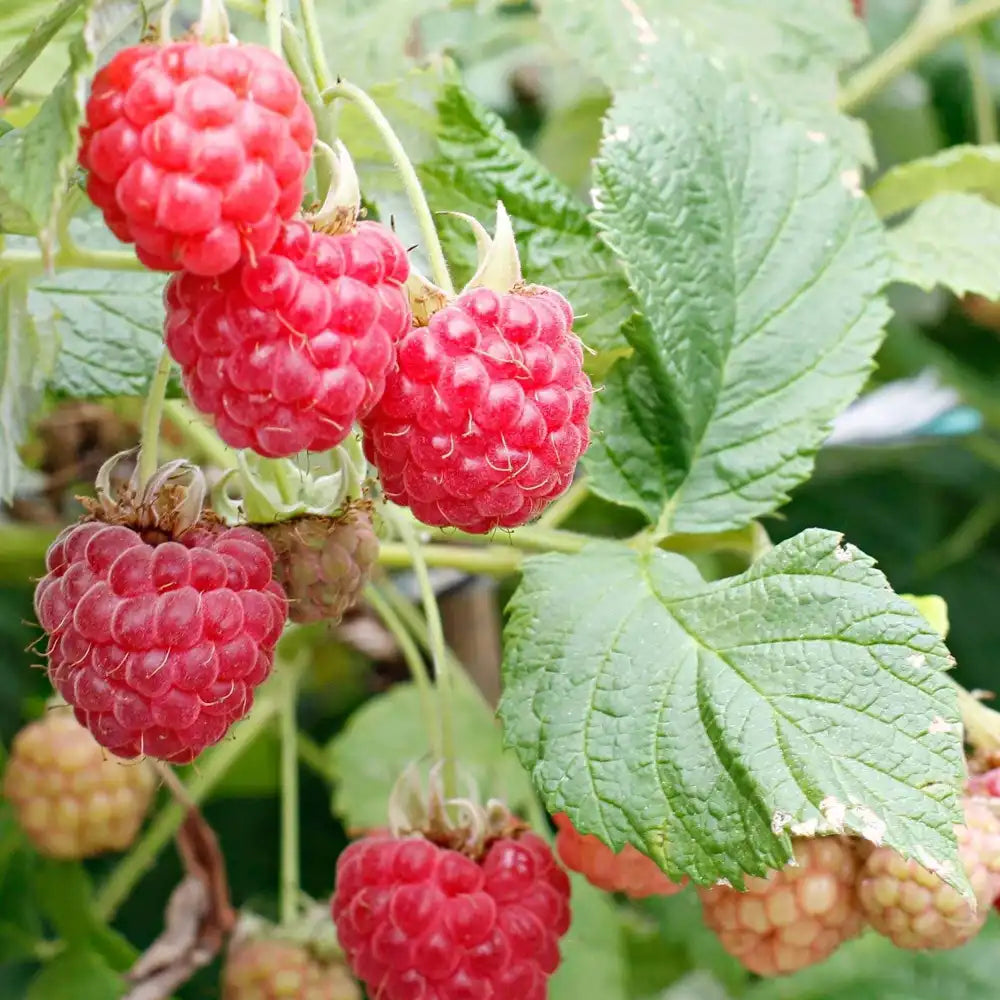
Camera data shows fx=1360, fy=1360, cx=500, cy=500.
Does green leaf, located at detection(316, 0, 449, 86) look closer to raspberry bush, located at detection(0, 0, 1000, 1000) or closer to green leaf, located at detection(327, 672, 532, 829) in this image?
raspberry bush, located at detection(0, 0, 1000, 1000)

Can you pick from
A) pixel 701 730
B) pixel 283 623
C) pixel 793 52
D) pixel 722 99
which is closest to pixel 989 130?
pixel 793 52

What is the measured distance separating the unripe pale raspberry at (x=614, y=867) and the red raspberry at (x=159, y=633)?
259 millimetres

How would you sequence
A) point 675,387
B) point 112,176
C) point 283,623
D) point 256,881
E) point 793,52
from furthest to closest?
point 256,881 < point 793,52 < point 675,387 < point 283,623 < point 112,176

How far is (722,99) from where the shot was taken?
Result: 96 centimetres

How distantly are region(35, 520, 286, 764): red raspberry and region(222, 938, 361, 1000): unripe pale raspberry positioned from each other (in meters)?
0.40

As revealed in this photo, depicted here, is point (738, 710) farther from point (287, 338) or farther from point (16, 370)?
Answer: point (16, 370)

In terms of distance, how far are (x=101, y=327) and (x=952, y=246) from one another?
665mm

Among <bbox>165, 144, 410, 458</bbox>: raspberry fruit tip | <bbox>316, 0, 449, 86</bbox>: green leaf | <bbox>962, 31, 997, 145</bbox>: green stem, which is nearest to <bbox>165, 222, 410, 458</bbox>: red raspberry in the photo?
<bbox>165, 144, 410, 458</bbox>: raspberry fruit tip

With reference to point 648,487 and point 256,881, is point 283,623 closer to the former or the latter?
point 648,487

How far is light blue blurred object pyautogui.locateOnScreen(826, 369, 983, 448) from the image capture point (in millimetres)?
1407

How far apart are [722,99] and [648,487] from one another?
0.28 meters

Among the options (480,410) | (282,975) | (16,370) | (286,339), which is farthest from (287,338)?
(282,975)

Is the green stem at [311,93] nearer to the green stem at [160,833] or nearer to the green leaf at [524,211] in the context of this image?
the green leaf at [524,211]

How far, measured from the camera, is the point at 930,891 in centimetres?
79
